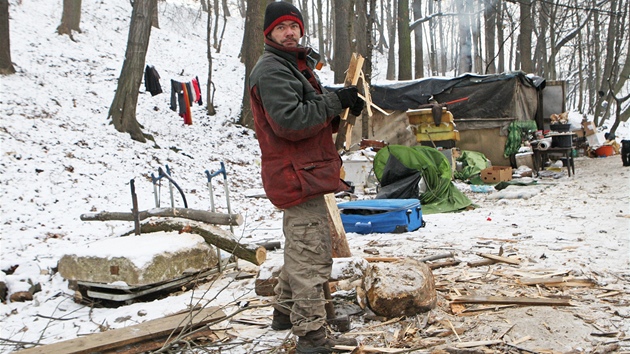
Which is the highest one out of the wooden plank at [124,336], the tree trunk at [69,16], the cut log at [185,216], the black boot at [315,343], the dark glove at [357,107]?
the tree trunk at [69,16]

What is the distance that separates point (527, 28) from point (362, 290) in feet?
61.3

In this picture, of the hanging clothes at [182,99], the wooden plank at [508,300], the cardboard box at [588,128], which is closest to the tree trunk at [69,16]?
the hanging clothes at [182,99]

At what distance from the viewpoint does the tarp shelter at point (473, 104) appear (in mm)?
13352

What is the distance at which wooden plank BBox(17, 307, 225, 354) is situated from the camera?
301 cm

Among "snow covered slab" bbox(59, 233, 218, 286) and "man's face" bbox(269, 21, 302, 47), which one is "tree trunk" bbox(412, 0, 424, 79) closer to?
"snow covered slab" bbox(59, 233, 218, 286)

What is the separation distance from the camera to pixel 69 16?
1970cm

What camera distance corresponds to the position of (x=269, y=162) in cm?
305

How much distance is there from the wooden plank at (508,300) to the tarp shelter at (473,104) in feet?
A: 31.6

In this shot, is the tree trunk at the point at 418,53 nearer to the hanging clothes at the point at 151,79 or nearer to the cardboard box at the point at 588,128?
the cardboard box at the point at 588,128

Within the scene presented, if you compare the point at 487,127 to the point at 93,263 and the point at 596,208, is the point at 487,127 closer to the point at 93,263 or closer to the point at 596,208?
the point at 596,208

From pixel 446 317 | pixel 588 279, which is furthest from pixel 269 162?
pixel 588 279

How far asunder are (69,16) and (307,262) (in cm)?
2042

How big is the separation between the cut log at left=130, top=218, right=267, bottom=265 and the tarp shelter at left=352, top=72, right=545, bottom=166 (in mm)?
8542

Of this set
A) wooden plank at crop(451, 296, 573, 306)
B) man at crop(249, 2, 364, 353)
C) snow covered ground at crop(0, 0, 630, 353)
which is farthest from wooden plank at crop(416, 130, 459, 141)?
man at crop(249, 2, 364, 353)
